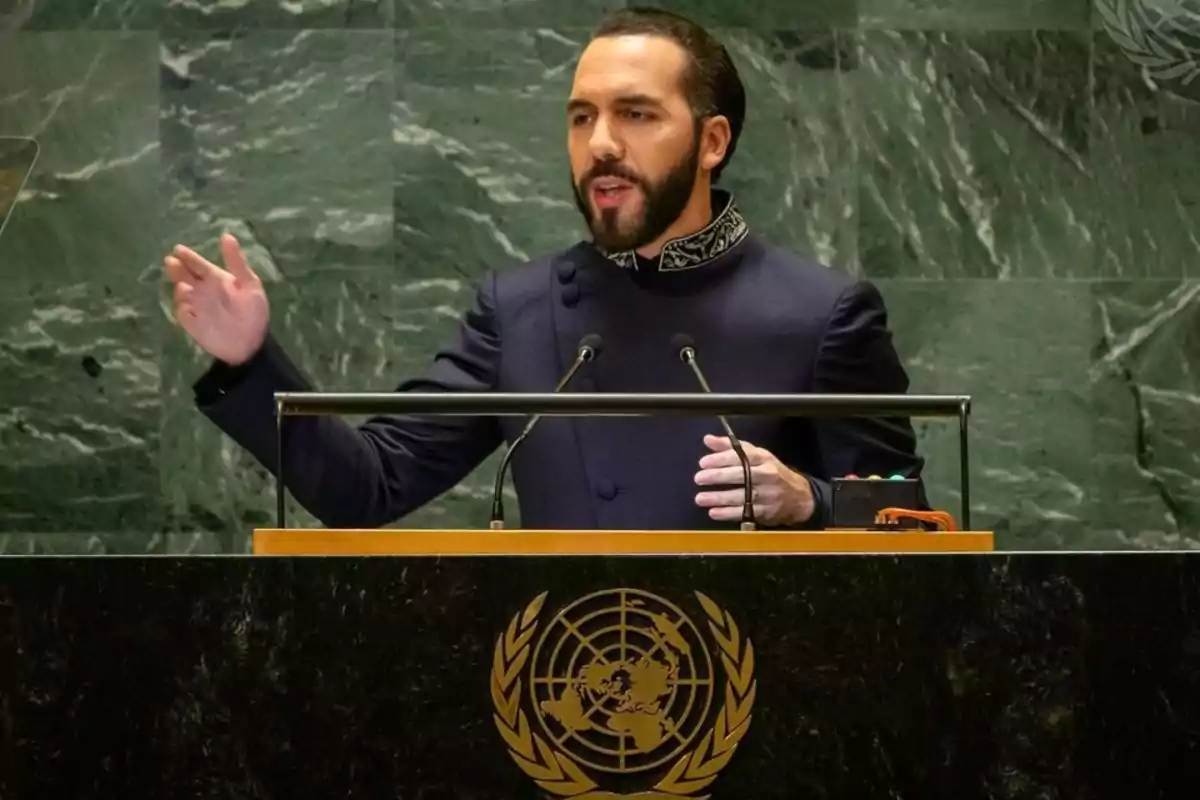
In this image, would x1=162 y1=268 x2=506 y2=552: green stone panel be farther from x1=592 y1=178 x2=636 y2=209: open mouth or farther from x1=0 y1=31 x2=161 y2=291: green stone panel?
x1=592 y1=178 x2=636 y2=209: open mouth

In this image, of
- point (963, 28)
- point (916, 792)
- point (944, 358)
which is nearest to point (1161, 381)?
point (944, 358)

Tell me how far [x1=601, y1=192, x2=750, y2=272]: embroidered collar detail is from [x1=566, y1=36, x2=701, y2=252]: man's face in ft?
0.15

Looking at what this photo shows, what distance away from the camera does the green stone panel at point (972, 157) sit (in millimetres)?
3465

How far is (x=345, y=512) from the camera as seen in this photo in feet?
7.42

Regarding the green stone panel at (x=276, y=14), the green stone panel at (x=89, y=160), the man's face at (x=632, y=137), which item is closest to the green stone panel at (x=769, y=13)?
the green stone panel at (x=276, y=14)

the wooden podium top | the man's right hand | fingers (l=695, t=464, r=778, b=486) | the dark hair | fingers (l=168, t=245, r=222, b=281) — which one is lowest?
the wooden podium top

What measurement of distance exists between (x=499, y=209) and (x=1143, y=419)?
1506mm

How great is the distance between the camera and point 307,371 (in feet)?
11.2

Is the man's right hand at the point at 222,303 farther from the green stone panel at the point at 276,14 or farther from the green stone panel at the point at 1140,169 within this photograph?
the green stone panel at the point at 1140,169

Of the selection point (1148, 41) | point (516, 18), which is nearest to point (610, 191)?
point (516, 18)

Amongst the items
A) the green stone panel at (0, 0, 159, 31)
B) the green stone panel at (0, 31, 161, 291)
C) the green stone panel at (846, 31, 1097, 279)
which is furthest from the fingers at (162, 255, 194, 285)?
the green stone panel at (846, 31, 1097, 279)

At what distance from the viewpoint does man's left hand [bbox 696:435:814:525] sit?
6.02 ft

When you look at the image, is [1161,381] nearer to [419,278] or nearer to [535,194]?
[535,194]

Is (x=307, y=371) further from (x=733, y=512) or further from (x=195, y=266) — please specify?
(x=733, y=512)
